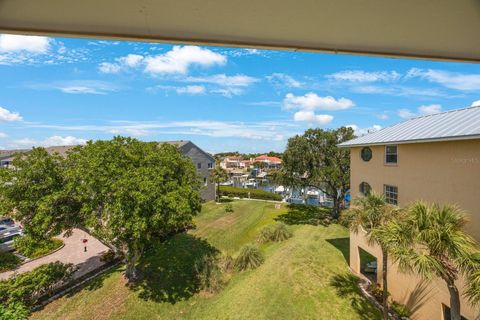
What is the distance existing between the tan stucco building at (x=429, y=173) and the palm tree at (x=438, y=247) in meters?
1.21

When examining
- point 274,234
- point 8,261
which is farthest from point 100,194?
point 274,234

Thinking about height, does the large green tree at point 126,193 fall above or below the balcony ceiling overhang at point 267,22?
below

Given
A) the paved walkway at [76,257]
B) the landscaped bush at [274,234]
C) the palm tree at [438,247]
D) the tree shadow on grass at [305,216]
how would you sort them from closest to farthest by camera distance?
the palm tree at [438,247] → the paved walkway at [76,257] → the landscaped bush at [274,234] → the tree shadow on grass at [305,216]

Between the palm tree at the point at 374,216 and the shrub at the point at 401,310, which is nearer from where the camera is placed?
the palm tree at the point at 374,216

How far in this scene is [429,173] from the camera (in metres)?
10.4

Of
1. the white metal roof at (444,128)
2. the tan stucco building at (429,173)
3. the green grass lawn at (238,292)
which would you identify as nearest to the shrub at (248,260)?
the green grass lawn at (238,292)

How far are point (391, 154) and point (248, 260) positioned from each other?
10546 millimetres

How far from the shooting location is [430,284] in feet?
32.1

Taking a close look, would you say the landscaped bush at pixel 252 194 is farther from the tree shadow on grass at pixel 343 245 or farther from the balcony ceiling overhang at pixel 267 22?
the balcony ceiling overhang at pixel 267 22

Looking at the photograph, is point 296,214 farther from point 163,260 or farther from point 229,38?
point 229,38

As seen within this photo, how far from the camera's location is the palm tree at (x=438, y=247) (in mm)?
6938

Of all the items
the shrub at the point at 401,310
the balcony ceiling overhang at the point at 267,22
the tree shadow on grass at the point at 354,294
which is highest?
the balcony ceiling overhang at the point at 267,22

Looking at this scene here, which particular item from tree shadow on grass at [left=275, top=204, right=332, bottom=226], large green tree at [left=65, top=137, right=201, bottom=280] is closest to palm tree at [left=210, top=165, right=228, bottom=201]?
tree shadow on grass at [left=275, top=204, right=332, bottom=226]

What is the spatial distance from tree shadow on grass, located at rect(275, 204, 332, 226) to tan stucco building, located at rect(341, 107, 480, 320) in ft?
36.8
